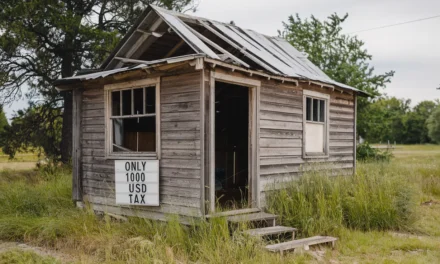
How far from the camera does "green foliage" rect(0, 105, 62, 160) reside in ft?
58.1

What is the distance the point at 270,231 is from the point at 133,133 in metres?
3.49

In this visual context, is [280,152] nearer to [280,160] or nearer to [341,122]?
[280,160]

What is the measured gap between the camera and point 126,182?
26.9 ft

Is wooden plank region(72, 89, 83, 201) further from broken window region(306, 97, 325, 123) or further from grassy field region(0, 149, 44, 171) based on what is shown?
grassy field region(0, 149, 44, 171)

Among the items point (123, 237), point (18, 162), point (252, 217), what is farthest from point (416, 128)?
point (123, 237)

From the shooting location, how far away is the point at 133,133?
29.3 ft

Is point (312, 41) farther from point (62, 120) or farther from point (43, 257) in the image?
point (43, 257)

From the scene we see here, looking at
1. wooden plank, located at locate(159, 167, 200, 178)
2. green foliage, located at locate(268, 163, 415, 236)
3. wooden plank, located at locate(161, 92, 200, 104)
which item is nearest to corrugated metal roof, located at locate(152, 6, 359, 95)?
wooden plank, located at locate(161, 92, 200, 104)

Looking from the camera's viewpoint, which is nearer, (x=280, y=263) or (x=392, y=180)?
(x=280, y=263)

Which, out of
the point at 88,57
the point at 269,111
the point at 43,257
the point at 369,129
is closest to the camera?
the point at 43,257

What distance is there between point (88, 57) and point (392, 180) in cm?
1286

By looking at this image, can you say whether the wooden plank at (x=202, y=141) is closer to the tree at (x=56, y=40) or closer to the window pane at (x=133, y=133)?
the window pane at (x=133, y=133)

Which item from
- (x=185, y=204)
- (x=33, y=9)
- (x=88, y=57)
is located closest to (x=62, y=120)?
(x=88, y=57)

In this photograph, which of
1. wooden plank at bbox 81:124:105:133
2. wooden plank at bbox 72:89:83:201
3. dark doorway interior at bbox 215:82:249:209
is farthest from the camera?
dark doorway interior at bbox 215:82:249:209
